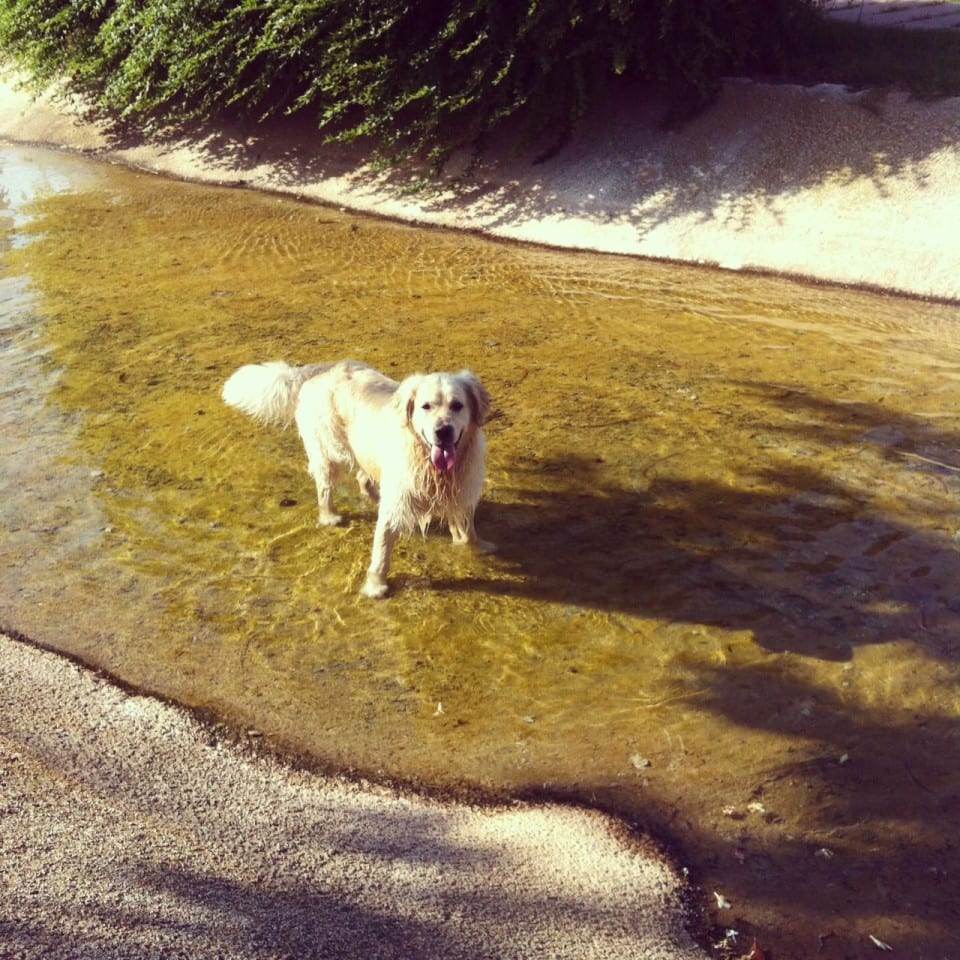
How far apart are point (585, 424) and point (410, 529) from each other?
99.5 inches

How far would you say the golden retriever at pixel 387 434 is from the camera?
566 centimetres

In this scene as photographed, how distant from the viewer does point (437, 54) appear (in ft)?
43.8

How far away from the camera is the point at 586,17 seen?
12.8m

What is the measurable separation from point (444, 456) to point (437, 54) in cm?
953

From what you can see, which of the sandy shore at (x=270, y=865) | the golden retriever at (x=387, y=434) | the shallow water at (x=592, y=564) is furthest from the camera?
the golden retriever at (x=387, y=434)

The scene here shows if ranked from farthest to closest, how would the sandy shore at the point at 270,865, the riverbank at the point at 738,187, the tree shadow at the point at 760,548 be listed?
the riverbank at the point at 738,187 → the tree shadow at the point at 760,548 → the sandy shore at the point at 270,865

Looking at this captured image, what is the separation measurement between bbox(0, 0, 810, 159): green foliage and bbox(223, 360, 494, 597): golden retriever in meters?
7.86

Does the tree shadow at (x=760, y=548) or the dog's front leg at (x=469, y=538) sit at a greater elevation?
the dog's front leg at (x=469, y=538)

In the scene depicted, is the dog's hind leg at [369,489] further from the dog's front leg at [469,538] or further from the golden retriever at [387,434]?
the dog's front leg at [469,538]

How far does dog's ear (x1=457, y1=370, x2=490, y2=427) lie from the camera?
570cm

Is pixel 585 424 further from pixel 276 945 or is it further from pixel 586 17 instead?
pixel 586 17

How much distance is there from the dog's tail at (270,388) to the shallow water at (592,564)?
749mm

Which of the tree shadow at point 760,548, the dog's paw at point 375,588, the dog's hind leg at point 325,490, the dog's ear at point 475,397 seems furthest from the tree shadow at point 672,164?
the dog's paw at point 375,588

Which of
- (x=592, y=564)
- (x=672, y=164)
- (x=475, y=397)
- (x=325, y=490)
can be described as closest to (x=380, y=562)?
(x=325, y=490)
